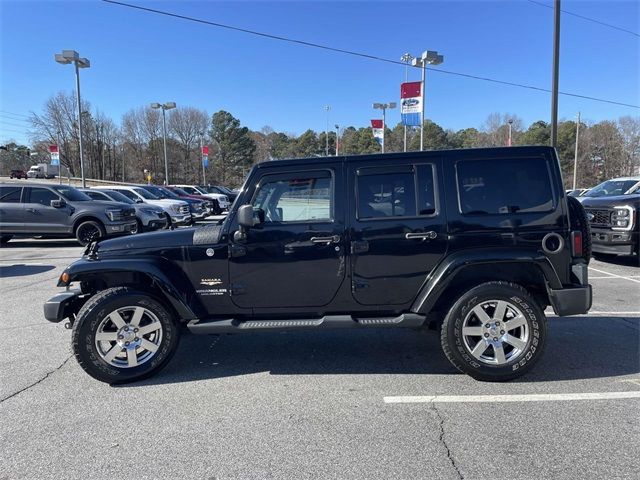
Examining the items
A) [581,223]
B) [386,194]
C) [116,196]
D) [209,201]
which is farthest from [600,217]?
[209,201]

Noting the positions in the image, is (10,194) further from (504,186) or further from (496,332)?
(496,332)

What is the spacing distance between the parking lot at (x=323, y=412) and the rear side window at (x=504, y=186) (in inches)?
60.0

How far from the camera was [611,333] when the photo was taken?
4973mm

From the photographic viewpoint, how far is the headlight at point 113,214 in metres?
12.8

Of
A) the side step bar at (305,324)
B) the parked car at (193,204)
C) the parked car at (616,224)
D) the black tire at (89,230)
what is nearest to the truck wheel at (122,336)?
the side step bar at (305,324)

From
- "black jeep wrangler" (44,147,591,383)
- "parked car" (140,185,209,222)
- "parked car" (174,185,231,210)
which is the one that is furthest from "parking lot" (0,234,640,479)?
"parked car" (174,185,231,210)

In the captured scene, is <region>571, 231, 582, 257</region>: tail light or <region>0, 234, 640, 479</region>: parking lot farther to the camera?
<region>571, 231, 582, 257</region>: tail light

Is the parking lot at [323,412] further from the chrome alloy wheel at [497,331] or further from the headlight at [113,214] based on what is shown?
the headlight at [113,214]

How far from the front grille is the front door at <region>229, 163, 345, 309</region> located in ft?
25.7

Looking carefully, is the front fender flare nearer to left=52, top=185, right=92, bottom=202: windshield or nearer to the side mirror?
the side mirror

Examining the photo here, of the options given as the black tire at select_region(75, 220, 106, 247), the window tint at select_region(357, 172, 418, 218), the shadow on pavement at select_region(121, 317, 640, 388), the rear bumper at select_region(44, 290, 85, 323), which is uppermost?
the window tint at select_region(357, 172, 418, 218)

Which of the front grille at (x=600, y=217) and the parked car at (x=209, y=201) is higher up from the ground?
the parked car at (x=209, y=201)

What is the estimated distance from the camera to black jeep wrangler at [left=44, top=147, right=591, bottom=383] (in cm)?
374

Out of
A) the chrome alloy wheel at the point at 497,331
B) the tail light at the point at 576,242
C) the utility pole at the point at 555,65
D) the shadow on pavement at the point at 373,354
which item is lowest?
the shadow on pavement at the point at 373,354
